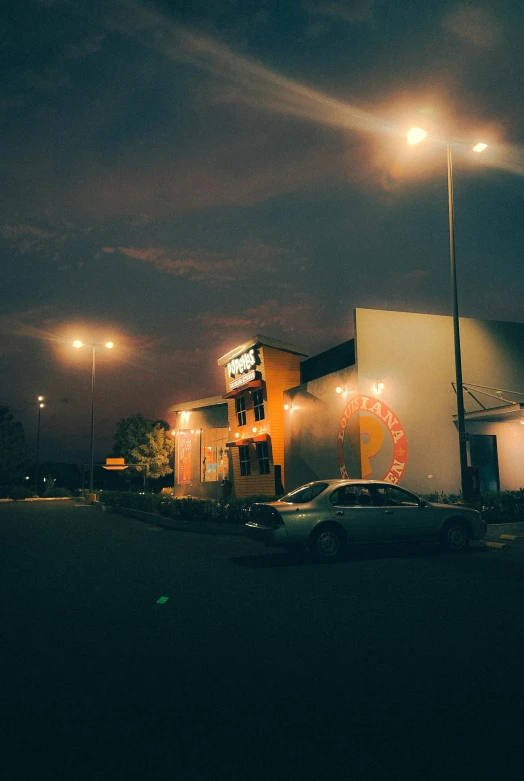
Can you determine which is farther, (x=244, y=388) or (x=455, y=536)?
(x=244, y=388)

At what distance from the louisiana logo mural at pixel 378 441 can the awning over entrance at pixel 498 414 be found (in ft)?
8.58

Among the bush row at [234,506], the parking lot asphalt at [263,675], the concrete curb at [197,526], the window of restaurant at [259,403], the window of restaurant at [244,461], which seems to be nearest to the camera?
the parking lot asphalt at [263,675]

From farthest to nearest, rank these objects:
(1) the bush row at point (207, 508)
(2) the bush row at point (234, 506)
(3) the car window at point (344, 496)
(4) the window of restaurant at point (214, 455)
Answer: (4) the window of restaurant at point (214, 455), (1) the bush row at point (207, 508), (2) the bush row at point (234, 506), (3) the car window at point (344, 496)

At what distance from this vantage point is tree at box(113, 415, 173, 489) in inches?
3123

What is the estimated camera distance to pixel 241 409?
3656 centimetres

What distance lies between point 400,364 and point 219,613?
17286mm

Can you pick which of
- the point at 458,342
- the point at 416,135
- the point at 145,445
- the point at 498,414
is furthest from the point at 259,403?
the point at 145,445

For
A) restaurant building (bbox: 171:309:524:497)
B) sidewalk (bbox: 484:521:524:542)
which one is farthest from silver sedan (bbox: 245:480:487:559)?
restaurant building (bbox: 171:309:524:497)

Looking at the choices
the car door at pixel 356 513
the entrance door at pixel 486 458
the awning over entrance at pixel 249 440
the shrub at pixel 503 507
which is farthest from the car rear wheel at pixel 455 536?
the awning over entrance at pixel 249 440

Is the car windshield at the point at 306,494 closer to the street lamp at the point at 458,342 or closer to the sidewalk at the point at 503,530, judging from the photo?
the street lamp at the point at 458,342

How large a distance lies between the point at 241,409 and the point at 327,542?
2398cm

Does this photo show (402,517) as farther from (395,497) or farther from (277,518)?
(277,518)

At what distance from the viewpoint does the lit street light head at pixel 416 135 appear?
51.8 feet

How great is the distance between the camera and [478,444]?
2462 centimetres
